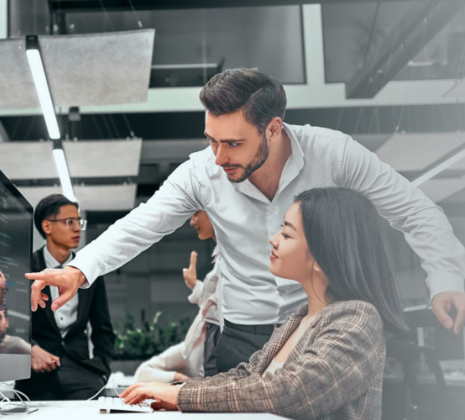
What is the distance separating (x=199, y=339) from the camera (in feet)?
11.0

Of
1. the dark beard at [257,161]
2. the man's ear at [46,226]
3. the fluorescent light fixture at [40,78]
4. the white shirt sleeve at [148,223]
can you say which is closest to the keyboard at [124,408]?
the white shirt sleeve at [148,223]

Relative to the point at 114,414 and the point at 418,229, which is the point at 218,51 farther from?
the point at 114,414

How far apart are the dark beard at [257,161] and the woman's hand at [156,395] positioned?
0.71 m

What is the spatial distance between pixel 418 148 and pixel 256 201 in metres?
2.06

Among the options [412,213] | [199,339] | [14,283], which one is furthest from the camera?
[199,339]

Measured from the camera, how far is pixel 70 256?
2652mm

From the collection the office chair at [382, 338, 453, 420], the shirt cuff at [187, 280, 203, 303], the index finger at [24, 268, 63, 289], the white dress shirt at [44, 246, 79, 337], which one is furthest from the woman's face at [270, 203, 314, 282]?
the shirt cuff at [187, 280, 203, 303]

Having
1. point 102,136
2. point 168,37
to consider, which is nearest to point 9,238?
point 168,37

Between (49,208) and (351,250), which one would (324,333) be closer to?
(351,250)

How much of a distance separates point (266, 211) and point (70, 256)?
992mm

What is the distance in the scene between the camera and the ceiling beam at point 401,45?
133 inches

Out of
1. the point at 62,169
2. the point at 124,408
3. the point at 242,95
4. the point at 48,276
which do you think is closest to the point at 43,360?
the point at 48,276

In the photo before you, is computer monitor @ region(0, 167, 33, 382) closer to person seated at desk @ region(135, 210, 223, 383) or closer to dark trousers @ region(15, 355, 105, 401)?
dark trousers @ region(15, 355, 105, 401)

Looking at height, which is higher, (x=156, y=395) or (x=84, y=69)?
(x=84, y=69)
